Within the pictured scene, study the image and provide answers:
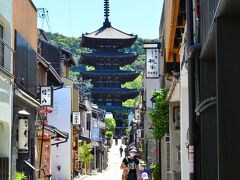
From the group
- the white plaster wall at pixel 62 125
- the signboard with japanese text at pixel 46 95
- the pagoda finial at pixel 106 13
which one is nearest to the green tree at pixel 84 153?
the white plaster wall at pixel 62 125

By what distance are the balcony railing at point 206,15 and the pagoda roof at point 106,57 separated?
100893 mm

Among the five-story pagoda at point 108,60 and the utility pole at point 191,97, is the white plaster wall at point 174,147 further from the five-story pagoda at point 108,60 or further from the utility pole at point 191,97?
the five-story pagoda at point 108,60

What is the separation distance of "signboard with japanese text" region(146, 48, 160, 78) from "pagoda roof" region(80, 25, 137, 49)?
70125mm

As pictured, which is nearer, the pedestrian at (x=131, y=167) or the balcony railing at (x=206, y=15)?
the balcony railing at (x=206, y=15)

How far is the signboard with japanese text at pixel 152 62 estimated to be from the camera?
35.2m

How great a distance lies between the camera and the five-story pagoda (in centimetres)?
10925

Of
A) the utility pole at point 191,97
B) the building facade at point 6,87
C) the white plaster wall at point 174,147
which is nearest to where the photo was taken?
the utility pole at point 191,97

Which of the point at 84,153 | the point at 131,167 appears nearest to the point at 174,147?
the point at 131,167

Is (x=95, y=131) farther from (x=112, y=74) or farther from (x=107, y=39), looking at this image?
(x=112, y=74)

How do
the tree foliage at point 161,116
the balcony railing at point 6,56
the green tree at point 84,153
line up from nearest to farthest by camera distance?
the balcony railing at point 6,56, the tree foliage at point 161,116, the green tree at point 84,153

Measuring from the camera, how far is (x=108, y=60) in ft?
376

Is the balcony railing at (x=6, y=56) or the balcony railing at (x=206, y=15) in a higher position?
the balcony railing at (x=6, y=56)

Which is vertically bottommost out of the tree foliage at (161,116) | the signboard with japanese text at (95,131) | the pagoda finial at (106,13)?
the tree foliage at (161,116)

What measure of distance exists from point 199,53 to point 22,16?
12738 mm
